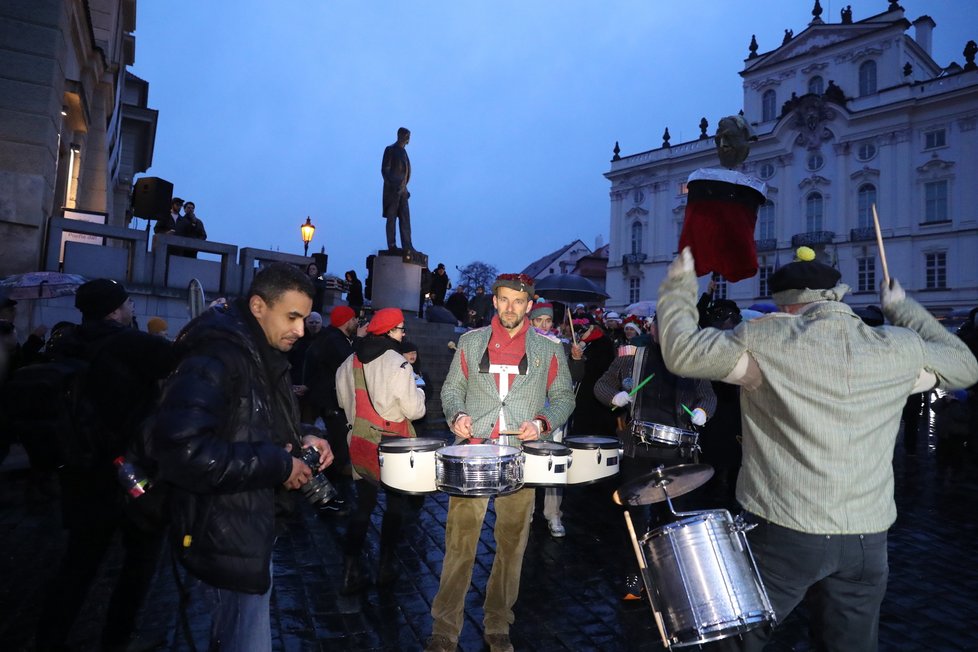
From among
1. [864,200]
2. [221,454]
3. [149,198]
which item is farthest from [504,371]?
[864,200]

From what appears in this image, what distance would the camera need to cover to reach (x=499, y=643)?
12.0 feet

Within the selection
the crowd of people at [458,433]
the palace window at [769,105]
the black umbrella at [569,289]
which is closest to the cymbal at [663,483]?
the crowd of people at [458,433]

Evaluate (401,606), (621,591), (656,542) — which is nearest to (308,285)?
(656,542)

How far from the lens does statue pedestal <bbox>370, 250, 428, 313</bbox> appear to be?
15.9 meters

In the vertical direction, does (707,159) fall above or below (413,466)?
above

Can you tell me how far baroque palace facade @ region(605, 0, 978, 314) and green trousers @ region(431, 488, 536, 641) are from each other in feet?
123

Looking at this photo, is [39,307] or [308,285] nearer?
[308,285]

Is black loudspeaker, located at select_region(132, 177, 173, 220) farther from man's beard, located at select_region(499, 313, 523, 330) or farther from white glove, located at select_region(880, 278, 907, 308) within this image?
white glove, located at select_region(880, 278, 907, 308)

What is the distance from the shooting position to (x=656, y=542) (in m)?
2.76

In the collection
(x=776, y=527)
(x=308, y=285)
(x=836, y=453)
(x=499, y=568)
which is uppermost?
(x=308, y=285)

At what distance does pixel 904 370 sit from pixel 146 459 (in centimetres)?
316

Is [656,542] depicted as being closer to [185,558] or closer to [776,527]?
[776,527]

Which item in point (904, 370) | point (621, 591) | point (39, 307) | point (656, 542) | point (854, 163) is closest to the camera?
point (904, 370)

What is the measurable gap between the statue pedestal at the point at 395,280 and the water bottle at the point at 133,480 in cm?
1321
